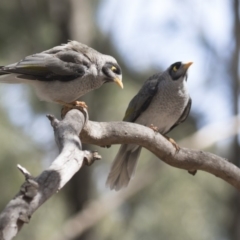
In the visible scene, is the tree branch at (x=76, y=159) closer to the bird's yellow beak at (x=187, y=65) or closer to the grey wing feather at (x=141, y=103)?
the grey wing feather at (x=141, y=103)

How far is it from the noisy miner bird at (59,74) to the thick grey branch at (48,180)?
4.35 ft

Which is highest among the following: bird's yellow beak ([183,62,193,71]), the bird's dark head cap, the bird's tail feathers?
bird's yellow beak ([183,62,193,71])

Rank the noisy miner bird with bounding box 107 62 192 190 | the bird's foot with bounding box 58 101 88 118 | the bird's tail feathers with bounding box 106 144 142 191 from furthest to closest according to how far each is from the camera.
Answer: the noisy miner bird with bounding box 107 62 192 190 → the bird's tail feathers with bounding box 106 144 142 191 → the bird's foot with bounding box 58 101 88 118

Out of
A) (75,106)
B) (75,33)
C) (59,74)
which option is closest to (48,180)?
(75,106)

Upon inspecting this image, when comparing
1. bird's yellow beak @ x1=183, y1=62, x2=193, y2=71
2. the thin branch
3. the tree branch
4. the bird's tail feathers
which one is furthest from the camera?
the thin branch

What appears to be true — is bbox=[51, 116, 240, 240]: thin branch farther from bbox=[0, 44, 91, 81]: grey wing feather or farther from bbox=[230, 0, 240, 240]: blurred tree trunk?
bbox=[0, 44, 91, 81]: grey wing feather

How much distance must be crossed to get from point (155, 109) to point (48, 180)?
3651mm

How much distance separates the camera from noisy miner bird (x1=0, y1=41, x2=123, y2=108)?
5.26 meters

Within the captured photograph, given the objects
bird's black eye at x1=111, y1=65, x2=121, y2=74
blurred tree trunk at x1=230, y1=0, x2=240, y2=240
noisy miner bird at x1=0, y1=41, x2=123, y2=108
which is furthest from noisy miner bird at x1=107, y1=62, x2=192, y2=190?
blurred tree trunk at x1=230, y1=0, x2=240, y2=240

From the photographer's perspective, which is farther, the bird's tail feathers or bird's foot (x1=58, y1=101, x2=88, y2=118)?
the bird's tail feathers

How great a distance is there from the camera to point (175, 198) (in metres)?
14.6

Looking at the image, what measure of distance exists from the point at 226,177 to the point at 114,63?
148 cm

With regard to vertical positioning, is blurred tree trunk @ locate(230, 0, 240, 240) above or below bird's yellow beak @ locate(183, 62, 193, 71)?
below

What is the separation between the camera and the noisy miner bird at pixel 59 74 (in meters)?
5.26
